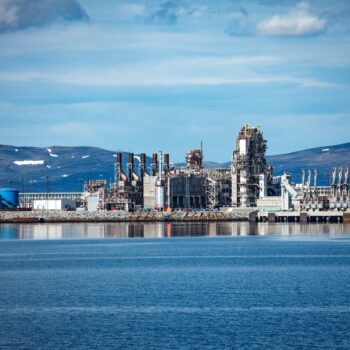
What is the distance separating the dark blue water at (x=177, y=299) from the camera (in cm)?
3941

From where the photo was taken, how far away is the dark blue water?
39406 millimetres

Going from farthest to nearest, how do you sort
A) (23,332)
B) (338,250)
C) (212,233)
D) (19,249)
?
(212,233) → (19,249) → (338,250) → (23,332)

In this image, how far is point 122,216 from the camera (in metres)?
156

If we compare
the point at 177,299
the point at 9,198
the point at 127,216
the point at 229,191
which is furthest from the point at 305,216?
the point at 177,299

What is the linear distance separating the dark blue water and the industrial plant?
6764cm

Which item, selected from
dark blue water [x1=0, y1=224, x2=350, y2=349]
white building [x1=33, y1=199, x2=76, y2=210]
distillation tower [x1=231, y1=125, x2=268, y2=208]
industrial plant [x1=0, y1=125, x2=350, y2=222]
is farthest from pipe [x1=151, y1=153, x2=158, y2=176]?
dark blue water [x1=0, y1=224, x2=350, y2=349]

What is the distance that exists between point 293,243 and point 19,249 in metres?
21.7

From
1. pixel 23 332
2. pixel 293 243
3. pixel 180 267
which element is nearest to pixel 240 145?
pixel 293 243

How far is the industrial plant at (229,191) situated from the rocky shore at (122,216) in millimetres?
1420

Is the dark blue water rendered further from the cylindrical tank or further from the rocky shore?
the cylindrical tank

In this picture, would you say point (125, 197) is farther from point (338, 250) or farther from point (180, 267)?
point (180, 267)

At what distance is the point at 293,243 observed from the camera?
3684 inches

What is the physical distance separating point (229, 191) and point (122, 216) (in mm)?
15187

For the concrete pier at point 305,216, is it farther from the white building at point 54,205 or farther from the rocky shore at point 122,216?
the white building at point 54,205
